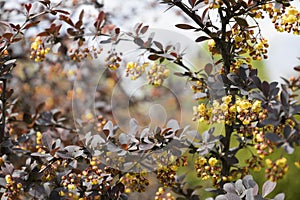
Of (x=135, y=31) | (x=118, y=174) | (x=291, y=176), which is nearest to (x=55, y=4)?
(x=135, y=31)

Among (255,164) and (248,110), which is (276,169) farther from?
(255,164)

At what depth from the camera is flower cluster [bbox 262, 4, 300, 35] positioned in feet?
4.46

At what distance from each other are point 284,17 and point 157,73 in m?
0.54

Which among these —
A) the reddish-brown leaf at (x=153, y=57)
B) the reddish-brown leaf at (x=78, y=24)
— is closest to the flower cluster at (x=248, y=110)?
the reddish-brown leaf at (x=153, y=57)

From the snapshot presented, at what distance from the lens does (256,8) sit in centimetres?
148

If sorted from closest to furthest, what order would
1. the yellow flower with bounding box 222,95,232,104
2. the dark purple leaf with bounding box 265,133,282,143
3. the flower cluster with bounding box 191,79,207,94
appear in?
the dark purple leaf with bounding box 265,133,282,143, the yellow flower with bounding box 222,95,232,104, the flower cluster with bounding box 191,79,207,94

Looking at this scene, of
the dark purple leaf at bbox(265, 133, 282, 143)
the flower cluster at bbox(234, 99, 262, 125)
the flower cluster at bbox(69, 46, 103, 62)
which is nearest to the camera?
the dark purple leaf at bbox(265, 133, 282, 143)

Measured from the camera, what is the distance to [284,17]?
1368 mm

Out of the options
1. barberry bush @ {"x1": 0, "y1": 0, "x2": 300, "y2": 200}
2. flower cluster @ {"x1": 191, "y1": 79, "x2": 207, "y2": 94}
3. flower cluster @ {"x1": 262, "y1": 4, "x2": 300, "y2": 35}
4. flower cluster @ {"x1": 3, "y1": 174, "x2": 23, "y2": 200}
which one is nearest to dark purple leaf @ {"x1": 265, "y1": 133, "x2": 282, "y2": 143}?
barberry bush @ {"x1": 0, "y1": 0, "x2": 300, "y2": 200}

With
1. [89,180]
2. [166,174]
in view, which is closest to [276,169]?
[166,174]

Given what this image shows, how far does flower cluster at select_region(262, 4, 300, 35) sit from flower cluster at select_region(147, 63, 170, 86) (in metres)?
0.46

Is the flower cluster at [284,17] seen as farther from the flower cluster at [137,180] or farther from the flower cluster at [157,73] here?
the flower cluster at [137,180]

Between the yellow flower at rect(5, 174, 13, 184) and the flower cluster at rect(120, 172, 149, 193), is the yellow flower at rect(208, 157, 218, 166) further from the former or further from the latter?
the yellow flower at rect(5, 174, 13, 184)

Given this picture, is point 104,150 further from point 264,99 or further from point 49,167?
point 264,99
